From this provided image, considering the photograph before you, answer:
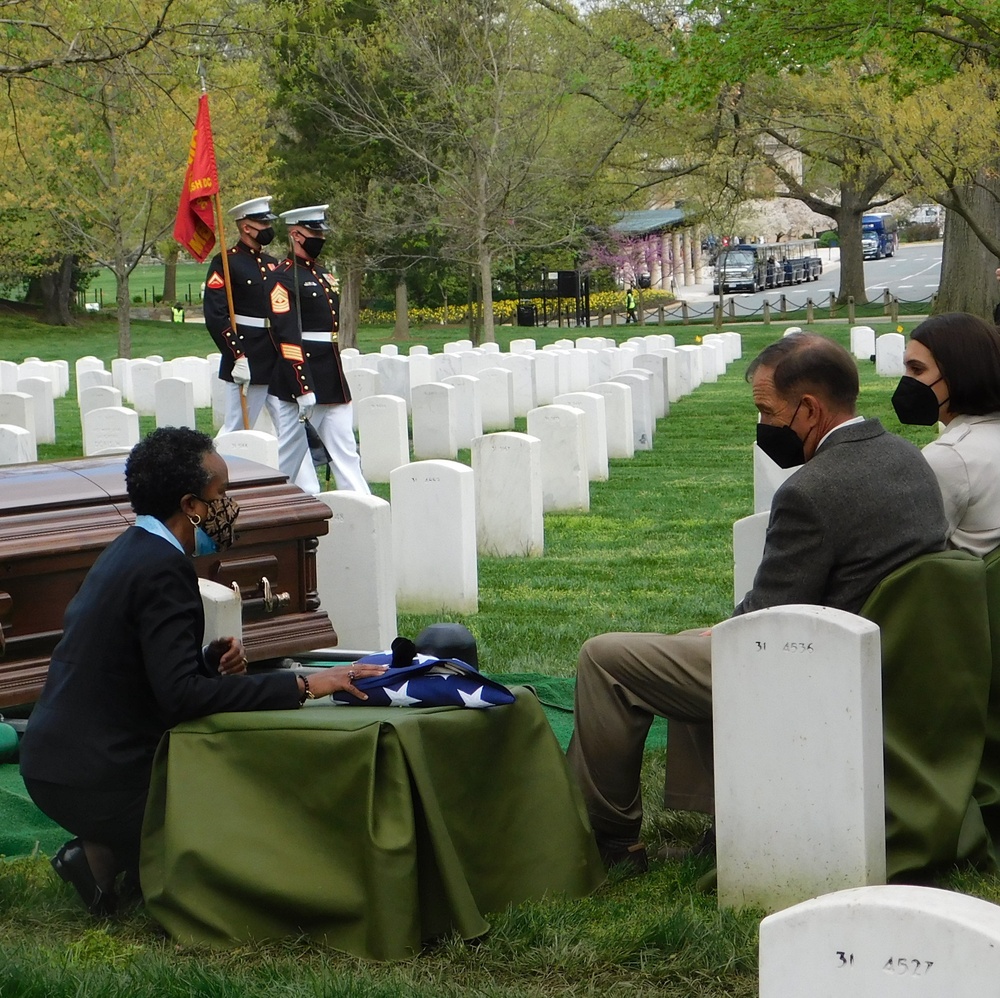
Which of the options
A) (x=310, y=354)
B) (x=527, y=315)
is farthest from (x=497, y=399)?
(x=527, y=315)

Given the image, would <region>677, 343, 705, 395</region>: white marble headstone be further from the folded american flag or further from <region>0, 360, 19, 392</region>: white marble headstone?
the folded american flag

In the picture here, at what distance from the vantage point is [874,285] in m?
54.7

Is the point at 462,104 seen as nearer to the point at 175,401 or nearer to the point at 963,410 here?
the point at 175,401

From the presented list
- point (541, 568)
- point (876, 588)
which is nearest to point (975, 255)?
point (541, 568)

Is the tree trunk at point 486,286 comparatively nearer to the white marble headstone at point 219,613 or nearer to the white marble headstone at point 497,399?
the white marble headstone at point 497,399

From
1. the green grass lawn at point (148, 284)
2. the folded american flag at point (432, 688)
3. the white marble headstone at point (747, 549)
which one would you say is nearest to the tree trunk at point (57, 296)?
the green grass lawn at point (148, 284)

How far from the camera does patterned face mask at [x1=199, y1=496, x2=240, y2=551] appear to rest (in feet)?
14.3

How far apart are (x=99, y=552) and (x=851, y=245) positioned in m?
37.8

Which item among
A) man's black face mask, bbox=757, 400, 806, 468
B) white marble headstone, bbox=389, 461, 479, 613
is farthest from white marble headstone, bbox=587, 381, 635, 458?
man's black face mask, bbox=757, 400, 806, 468

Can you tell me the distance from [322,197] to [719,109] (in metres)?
9.02

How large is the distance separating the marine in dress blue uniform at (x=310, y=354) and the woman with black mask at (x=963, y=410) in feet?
19.9

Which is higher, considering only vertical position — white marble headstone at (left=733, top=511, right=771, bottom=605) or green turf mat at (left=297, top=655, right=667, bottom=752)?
white marble headstone at (left=733, top=511, right=771, bottom=605)

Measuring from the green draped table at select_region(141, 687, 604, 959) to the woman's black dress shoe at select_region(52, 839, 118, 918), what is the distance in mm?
263

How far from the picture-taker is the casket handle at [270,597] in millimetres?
6531
